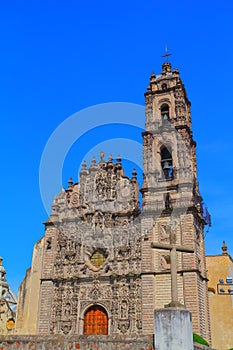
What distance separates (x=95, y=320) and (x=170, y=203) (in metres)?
7.58

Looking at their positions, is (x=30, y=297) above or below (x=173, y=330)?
above

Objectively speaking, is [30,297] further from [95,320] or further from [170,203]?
[170,203]

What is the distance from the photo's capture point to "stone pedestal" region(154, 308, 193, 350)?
345 inches

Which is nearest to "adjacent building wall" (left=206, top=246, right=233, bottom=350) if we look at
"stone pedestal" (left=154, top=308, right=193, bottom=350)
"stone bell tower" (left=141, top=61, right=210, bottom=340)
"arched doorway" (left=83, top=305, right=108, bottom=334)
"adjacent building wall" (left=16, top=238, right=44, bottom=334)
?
"stone bell tower" (left=141, top=61, right=210, bottom=340)

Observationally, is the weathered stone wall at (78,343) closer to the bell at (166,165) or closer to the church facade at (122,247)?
the church facade at (122,247)

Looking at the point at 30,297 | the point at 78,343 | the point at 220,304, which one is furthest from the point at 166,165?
the point at 78,343

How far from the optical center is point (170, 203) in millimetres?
22609

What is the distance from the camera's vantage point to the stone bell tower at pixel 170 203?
20422 mm

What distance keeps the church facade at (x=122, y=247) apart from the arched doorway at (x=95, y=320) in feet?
0.17

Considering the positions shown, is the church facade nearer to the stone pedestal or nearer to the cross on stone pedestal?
the cross on stone pedestal

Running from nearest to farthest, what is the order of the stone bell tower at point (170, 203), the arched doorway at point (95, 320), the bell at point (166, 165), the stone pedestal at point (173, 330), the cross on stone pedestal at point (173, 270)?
the stone pedestal at point (173, 330)
the cross on stone pedestal at point (173, 270)
the stone bell tower at point (170, 203)
the arched doorway at point (95, 320)
the bell at point (166, 165)

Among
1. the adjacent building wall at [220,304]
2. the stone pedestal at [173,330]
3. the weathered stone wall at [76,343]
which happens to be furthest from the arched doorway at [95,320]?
the stone pedestal at [173,330]

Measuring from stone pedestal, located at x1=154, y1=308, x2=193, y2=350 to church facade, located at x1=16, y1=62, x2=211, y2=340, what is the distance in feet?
37.4

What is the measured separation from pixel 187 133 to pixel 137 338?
683 inches
